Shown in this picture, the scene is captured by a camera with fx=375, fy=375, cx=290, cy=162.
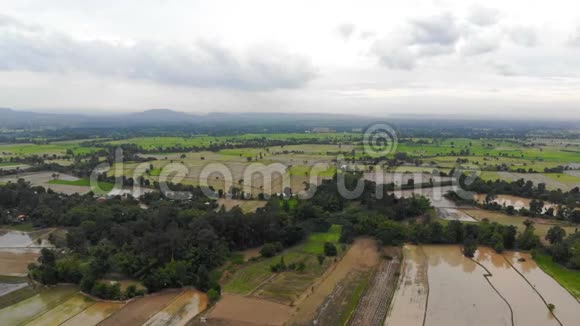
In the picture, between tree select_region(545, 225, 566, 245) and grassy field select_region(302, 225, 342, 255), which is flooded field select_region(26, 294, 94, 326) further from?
tree select_region(545, 225, 566, 245)

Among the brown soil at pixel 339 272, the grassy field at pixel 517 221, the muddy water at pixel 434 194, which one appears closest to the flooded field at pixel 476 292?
the brown soil at pixel 339 272

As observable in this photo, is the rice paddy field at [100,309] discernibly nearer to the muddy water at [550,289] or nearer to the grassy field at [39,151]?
the muddy water at [550,289]

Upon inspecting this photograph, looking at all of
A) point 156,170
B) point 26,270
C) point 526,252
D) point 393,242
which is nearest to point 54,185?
point 156,170

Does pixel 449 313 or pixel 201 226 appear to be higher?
pixel 201 226

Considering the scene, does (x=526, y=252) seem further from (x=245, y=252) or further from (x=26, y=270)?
(x=26, y=270)

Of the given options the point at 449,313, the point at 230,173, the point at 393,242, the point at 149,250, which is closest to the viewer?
the point at 449,313

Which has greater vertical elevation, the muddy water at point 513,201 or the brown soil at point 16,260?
the muddy water at point 513,201

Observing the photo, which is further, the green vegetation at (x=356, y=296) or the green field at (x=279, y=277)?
the green field at (x=279, y=277)
